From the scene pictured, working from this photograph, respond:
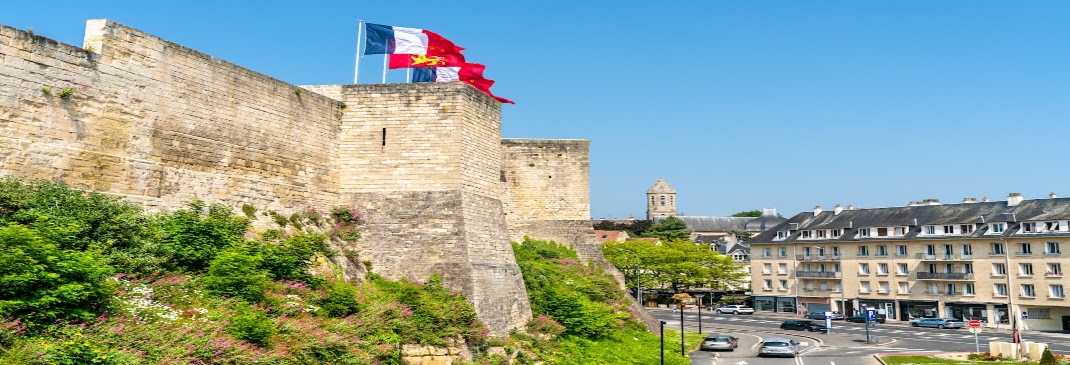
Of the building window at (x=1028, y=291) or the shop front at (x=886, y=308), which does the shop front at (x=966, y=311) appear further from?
the shop front at (x=886, y=308)

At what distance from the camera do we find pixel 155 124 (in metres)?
15.8

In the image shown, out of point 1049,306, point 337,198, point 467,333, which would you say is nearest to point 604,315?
point 467,333

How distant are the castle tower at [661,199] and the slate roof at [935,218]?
3037 inches

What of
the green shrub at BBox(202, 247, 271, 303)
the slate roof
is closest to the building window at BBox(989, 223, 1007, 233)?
the slate roof

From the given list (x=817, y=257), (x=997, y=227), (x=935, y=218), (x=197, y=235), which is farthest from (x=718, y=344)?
(x=817, y=257)

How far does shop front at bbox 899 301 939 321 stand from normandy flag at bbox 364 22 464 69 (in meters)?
42.6

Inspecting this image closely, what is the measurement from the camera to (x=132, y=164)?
15.3 m

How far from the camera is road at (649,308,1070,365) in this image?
29.3 meters

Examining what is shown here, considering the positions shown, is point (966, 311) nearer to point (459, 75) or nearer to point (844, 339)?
point (844, 339)

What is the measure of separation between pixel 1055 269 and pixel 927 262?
790 centimetres

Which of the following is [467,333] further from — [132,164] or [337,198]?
[132,164]

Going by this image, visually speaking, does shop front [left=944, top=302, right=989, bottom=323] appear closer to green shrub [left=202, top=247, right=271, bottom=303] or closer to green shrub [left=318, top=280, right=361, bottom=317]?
green shrub [left=318, top=280, right=361, bottom=317]

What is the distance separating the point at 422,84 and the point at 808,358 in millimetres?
19101

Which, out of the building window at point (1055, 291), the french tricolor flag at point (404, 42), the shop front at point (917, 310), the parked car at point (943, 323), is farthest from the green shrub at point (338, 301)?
the shop front at point (917, 310)
